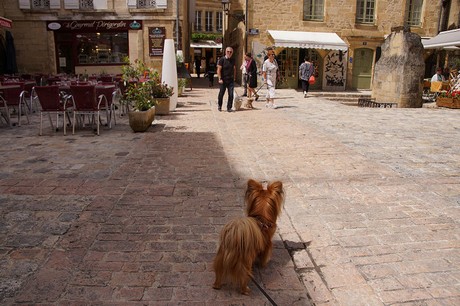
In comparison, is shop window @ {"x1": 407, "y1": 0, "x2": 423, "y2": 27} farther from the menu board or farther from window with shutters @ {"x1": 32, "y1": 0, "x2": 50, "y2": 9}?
window with shutters @ {"x1": 32, "y1": 0, "x2": 50, "y2": 9}

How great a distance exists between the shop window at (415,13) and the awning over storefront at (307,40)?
495cm

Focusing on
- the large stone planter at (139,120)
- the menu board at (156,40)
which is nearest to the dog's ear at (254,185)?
the large stone planter at (139,120)

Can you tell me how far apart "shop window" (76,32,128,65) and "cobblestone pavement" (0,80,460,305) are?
14.2 m

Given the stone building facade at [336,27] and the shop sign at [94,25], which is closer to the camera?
the shop sign at [94,25]

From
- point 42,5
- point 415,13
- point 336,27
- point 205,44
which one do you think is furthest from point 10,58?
point 205,44

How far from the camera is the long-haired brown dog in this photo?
222 cm

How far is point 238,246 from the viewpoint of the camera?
2.21 meters

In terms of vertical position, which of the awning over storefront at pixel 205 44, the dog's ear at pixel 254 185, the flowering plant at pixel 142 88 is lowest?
the dog's ear at pixel 254 185

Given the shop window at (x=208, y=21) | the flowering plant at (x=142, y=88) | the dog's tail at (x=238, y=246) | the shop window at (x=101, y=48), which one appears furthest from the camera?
the shop window at (x=208, y=21)

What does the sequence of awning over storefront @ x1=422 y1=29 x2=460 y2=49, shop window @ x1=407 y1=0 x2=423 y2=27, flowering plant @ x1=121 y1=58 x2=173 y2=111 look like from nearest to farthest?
flowering plant @ x1=121 y1=58 x2=173 y2=111
awning over storefront @ x1=422 y1=29 x2=460 y2=49
shop window @ x1=407 y1=0 x2=423 y2=27

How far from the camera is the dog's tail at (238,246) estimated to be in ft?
7.24

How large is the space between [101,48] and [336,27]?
1276 centimetres

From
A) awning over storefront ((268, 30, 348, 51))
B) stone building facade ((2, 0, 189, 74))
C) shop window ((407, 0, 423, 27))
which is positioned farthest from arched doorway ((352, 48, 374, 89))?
stone building facade ((2, 0, 189, 74))

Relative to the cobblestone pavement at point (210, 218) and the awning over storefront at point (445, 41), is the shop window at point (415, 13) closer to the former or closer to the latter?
the awning over storefront at point (445, 41)
